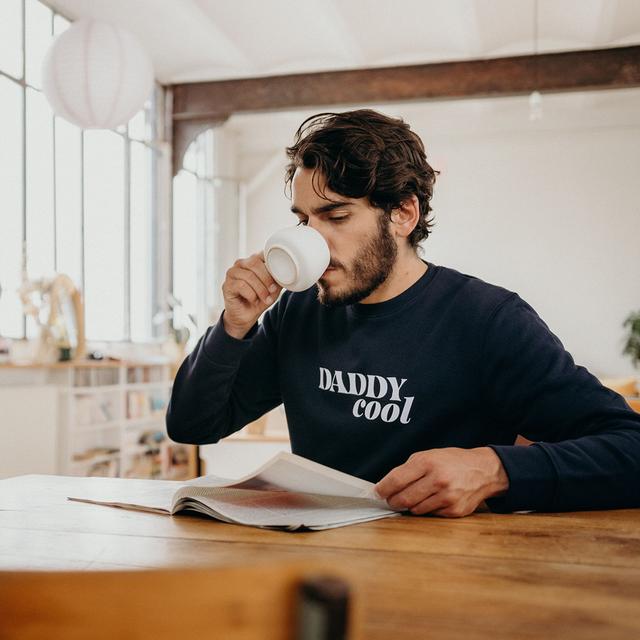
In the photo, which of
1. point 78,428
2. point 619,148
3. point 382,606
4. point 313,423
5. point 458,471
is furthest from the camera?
Result: point 619,148

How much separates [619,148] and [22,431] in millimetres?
7275

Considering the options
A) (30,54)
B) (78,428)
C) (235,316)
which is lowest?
(78,428)

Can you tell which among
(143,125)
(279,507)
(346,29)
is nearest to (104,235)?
(143,125)

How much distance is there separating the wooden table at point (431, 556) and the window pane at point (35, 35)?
16.1ft

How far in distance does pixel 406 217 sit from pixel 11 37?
458 centimetres

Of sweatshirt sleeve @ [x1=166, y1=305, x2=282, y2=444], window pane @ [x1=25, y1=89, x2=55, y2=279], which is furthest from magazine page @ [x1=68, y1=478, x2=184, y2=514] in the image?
window pane @ [x1=25, y1=89, x2=55, y2=279]

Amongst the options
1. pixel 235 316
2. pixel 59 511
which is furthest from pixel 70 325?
pixel 59 511

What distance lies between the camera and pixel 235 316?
1.41 metres

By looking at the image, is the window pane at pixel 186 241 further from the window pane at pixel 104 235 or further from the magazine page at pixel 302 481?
the magazine page at pixel 302 481

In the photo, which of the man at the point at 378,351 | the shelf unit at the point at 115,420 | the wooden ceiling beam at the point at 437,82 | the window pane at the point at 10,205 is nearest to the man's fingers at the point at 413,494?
the man at the point at 378,351

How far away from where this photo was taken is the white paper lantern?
12.9 ft

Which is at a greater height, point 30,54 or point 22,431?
point 30,54

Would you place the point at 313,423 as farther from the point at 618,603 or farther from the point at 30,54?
the point at 30,54

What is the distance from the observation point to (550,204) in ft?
29.7
